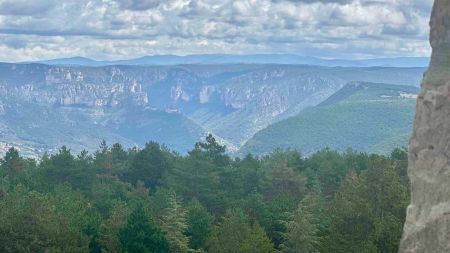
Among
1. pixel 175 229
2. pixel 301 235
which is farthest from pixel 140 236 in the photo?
pixel 301 235

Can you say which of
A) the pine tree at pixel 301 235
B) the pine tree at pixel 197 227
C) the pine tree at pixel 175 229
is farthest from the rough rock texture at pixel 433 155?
the pine tree at pixel 197 227

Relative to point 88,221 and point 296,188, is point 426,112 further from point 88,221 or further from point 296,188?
point 296,188

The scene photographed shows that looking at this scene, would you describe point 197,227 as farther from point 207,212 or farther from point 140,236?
point 140,236

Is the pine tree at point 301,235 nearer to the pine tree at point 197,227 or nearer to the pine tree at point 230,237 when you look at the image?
the pine tree at point 230,237

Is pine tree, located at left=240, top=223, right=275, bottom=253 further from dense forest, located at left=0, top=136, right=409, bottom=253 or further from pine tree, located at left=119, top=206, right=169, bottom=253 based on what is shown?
pine tree, located at left=119, top=206, right=169, bottom=253

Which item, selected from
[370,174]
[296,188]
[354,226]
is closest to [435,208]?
[354,226]

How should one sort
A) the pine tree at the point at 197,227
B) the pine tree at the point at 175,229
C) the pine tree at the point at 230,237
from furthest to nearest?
1. the pine tree at the point at 197,227
2. the pine tree at the point at 175,229
3. the pine tree at the point at 230,237

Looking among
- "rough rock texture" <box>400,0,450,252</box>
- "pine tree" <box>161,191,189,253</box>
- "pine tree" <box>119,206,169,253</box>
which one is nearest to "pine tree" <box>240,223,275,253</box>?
"pine tree" <box>119,206,169,253</box>
